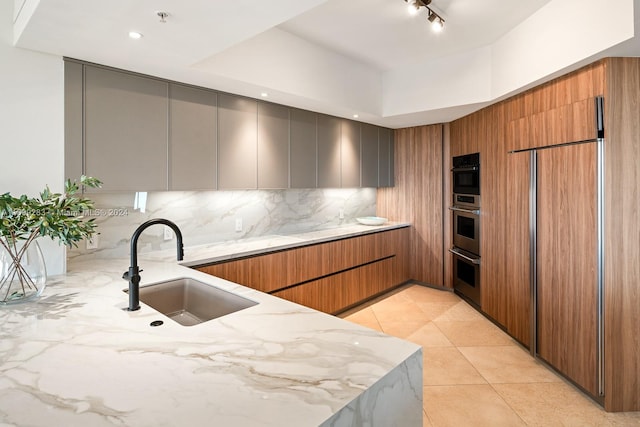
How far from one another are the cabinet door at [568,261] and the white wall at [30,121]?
3.33m

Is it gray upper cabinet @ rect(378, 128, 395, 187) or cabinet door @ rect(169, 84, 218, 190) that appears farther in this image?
gray upper cabinet @ rect(378, 128, 395, 187)

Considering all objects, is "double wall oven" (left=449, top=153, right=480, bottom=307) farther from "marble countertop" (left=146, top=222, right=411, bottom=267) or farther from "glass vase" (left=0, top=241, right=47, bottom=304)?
"glass vase" (left=0, top=241, right=47, bottom=304)

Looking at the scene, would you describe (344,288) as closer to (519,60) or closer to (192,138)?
(192,138)

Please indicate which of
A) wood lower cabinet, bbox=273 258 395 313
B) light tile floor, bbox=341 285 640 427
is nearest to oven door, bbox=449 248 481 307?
light tile floor, bbox=341 285 640 427

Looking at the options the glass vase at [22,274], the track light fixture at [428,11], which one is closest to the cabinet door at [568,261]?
the track light fixture at [428,11]

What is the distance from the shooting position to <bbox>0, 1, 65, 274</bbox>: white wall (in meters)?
1.99

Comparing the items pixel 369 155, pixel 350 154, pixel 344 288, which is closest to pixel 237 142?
pixel 350 154

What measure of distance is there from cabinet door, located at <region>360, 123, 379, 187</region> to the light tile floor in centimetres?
166

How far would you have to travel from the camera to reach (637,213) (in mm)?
2238

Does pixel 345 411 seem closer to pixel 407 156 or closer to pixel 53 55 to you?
pixel 53 55

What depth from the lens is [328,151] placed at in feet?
13.2

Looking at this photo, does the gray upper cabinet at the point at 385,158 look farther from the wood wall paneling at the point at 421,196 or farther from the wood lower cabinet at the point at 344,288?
the wood lower cabinet at the point at 344,288

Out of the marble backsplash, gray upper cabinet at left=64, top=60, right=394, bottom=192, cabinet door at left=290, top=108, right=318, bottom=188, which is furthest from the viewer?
cabinet door at left=290, top=108, right=318, bottom=188

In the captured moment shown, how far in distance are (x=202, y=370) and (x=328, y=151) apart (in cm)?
326
